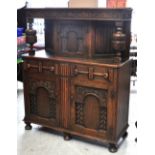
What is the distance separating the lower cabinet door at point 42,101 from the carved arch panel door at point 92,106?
0.76ft

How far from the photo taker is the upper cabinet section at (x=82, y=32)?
2.43m

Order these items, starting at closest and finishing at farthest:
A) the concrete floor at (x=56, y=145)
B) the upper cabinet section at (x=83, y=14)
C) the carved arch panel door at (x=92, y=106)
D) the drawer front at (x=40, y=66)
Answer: the upper cabinet section at (x=83, y=14) → the carved arch panel door at (x=92, y=106) → the concrete floor at (x=56, y=145) → the drawer front at (x=40, y=66)

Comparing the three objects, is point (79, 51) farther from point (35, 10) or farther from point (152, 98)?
point (152, 98)

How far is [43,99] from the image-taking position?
9.05 ft

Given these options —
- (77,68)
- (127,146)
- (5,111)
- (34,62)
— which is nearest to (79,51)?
(77,68)

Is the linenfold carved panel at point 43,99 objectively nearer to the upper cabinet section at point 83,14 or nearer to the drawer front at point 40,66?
the drawer front at point 40,66

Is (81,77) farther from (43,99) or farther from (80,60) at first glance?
(43,99)

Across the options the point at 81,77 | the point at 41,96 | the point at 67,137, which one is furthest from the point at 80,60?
the point at 67,137

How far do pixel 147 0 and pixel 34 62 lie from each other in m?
2.22

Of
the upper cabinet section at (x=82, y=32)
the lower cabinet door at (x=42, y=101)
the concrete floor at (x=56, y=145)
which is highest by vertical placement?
the upper cabinet section at (x=82, y=32)

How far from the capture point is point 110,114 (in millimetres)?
2348

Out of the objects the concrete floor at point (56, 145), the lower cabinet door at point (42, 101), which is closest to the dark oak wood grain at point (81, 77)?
the lower cabinet door at point (42, 101)

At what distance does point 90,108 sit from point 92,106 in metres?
0.03

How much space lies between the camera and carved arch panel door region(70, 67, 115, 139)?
235cm
